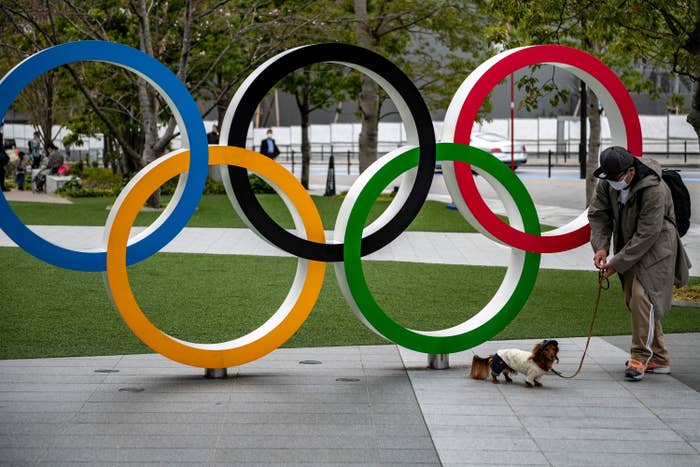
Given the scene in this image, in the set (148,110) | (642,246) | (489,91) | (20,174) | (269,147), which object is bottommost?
(20,174)

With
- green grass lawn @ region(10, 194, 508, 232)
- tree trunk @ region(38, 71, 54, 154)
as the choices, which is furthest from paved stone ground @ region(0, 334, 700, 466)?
tree trunk @ region(38, 71, 54, 154)

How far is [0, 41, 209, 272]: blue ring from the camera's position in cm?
665

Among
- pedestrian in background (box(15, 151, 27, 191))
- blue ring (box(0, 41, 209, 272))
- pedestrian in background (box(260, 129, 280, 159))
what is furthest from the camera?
pedestrian in background (box(15, 151, 27, 191))

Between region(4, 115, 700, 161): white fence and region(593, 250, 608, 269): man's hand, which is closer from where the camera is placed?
region(593, 250, 608, 269): man's hand

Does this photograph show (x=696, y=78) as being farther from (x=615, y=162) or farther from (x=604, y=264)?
(x=604, y=264)

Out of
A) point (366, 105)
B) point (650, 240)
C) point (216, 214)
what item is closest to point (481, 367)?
point (650, 240)

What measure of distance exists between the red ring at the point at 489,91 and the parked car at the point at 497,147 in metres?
27.2

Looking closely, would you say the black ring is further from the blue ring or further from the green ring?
the blue ring

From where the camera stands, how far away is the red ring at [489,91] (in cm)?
766

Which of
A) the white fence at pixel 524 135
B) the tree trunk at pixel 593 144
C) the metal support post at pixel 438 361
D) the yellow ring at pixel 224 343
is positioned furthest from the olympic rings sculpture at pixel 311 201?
the white fence at pixel 524 135

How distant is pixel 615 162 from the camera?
284 inches

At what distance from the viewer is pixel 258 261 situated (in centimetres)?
1403

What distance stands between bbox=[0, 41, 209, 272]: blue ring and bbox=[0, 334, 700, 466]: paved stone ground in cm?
103

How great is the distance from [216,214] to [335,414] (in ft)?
48.2
